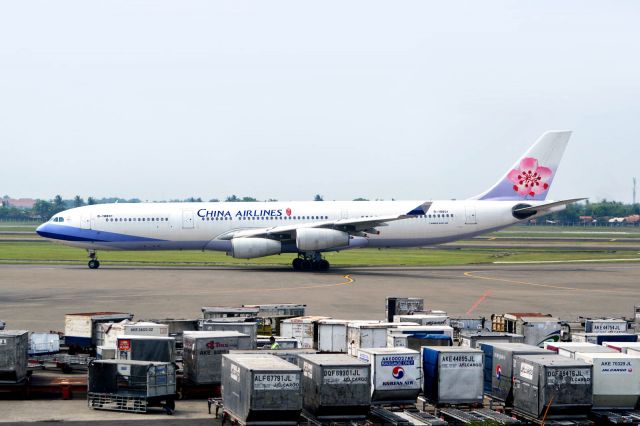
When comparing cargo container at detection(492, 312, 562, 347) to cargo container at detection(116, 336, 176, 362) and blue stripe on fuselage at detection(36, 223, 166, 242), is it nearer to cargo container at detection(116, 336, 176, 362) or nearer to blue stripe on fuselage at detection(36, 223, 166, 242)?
cargo container at detection(116, 336, 176, 362)

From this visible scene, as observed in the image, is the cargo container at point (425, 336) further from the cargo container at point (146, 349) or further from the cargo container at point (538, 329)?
the cargo container at point (146, 349)

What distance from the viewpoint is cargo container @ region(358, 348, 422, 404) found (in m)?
20.6

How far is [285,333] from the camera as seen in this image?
28609mm

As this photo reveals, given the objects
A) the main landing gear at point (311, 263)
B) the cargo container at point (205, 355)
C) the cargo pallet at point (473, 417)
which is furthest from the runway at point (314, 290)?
the cargo pallet at point (473, 417)

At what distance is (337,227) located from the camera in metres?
59.3

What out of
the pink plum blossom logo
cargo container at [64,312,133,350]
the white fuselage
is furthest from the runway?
cargo container at [64,312,133,350]

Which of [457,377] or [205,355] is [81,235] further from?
[457,377]

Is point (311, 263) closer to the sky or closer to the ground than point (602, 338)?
closer to the sky

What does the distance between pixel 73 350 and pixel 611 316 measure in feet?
73.8

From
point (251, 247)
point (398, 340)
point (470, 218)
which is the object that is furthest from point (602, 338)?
point (470, 218)

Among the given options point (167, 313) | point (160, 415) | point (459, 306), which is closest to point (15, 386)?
point (160, 415)

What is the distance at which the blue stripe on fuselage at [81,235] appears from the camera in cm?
6031

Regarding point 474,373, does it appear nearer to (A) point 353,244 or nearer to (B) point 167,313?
(B) point 167,313

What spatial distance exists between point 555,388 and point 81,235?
153 feet
